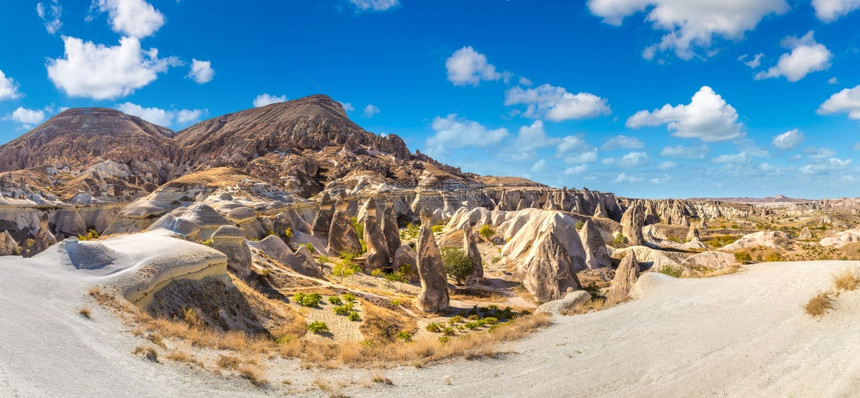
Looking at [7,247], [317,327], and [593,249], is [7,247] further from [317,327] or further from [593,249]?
[593,249]

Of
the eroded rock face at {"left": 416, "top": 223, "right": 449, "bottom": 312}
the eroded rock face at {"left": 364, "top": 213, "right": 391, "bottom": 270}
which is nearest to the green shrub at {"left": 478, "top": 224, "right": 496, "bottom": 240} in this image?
the eroded rock face at {"left": 364, "top": 213, "right": 391, "bottom": 270}

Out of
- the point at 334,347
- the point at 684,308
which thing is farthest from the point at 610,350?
the point at 334,347

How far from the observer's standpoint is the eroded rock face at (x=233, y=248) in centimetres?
2080

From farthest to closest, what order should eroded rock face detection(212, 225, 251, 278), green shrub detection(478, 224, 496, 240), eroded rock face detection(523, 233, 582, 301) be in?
green shrub detection(478, 224, 496, 240)
eroded rock face detection(523, 233, 582, 301)
eroded rock face detection(212, 225, 251, 278)

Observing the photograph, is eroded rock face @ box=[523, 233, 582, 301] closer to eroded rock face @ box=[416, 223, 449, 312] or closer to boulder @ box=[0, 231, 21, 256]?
eroded rock face @ box=[416, 223, 449, 312]

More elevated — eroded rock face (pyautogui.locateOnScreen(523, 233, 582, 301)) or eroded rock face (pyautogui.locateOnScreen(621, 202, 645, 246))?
eroded rock face (pyautogui.locateOnScreen(621, 202, 645, 246))

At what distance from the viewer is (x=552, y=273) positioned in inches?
1069

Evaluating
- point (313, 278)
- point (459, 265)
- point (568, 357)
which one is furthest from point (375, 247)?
point (568, 357)

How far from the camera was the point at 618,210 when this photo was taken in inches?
4486

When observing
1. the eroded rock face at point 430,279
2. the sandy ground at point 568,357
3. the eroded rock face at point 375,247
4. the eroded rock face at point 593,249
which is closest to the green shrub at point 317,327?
the sandy ground at point 568,357

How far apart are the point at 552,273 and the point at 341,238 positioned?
1933 centimetres

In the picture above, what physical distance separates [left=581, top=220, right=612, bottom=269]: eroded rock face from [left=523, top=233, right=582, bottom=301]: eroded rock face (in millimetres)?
8905

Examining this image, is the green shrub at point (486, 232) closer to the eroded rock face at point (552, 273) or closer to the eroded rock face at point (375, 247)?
the eroded rock face at point (375, 247)

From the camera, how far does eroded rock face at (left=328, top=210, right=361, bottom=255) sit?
38.7 metres
